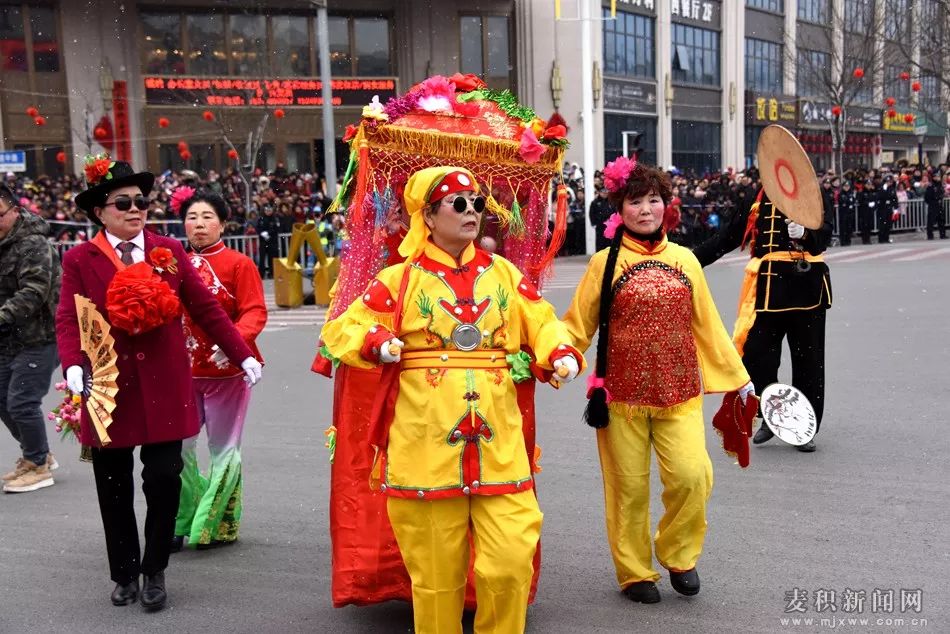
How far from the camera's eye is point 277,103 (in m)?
32.3

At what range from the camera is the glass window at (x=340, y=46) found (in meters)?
33.5

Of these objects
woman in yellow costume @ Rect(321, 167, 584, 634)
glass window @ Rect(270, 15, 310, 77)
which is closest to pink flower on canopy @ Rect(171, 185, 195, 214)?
woman in yellow costume @ Rect(321, 167, 584, 634)

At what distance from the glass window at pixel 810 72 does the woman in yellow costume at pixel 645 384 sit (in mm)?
35987

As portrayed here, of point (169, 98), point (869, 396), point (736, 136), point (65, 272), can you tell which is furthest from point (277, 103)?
point (65, 272)

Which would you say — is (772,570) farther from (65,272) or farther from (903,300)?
(903,300)

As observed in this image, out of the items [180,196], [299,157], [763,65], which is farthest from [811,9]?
[180,196]

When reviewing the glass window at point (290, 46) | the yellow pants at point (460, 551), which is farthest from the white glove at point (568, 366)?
the glass window at point (290, 46)

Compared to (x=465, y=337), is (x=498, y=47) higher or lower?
higher

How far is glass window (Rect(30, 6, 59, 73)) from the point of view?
29.6 meters

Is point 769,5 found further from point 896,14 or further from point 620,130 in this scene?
point 896,14

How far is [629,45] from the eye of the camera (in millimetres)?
37656

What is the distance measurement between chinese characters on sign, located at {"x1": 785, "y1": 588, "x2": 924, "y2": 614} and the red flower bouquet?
9.24 feet

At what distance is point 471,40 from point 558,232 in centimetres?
3100

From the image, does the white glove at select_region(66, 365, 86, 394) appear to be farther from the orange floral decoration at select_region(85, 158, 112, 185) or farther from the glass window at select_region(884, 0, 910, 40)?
the glass window at select_region(884, 0, 910, 40)
